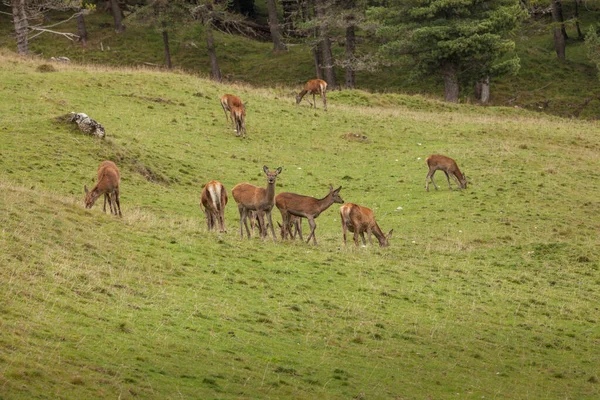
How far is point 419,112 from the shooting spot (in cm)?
4381

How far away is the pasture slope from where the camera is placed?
40.6ft

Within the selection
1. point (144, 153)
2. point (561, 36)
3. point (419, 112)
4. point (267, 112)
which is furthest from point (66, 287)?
point (561, 36)

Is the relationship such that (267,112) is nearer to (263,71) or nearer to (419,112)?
(419,112)

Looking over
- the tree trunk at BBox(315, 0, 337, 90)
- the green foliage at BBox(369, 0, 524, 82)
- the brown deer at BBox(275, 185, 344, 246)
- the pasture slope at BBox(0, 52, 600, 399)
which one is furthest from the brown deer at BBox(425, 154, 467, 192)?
the tree trunk at BBox(315, 0, 337, 90)

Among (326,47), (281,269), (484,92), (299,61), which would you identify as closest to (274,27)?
(299,61)

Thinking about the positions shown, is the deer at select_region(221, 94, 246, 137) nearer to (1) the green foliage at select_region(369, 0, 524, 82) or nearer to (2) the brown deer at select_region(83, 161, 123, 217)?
(2) the brown deer at select_region(83, 161, 123, 217)

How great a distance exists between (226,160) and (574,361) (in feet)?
62.9

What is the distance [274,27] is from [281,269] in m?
45.3

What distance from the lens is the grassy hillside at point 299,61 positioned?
2251 inches

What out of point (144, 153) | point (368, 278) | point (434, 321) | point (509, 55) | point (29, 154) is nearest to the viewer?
point (434, 321)

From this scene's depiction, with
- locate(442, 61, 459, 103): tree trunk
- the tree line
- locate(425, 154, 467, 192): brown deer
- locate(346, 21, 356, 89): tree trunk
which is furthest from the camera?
locate(346, 21, 356, 89): tree trunk

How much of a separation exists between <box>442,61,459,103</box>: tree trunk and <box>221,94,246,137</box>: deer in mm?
18810

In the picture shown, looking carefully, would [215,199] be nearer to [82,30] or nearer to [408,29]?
[408,29]

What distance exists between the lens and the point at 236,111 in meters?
35.4
